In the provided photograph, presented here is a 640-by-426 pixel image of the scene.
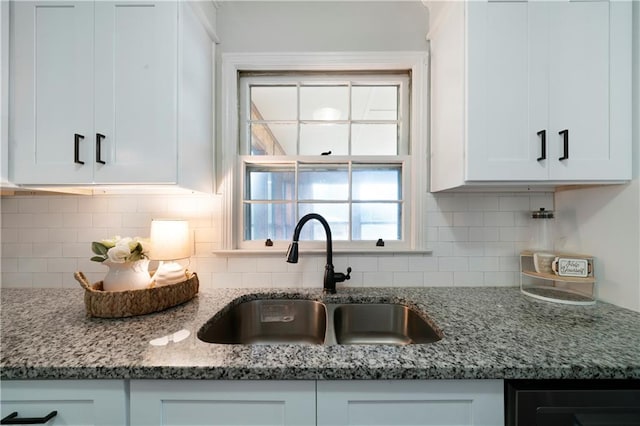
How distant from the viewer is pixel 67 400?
2.36ft

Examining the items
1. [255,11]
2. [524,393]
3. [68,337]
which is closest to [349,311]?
[524,393]

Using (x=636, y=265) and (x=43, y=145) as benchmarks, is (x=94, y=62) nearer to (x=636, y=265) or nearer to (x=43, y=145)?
(x=43, y=145)

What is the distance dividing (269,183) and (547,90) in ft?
4.64

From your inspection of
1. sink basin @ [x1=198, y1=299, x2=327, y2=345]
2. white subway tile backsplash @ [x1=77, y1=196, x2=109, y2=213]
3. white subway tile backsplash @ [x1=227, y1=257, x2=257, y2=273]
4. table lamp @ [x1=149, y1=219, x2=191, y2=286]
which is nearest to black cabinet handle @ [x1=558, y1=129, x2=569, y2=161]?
sink basin @ [x1=198, y1=299, x2=327, y2=345]

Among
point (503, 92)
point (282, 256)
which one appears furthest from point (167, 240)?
point (503, 92)

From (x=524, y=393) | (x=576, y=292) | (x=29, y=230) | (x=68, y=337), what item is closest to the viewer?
(x=524, y=393)

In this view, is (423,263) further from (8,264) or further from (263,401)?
(8,264)

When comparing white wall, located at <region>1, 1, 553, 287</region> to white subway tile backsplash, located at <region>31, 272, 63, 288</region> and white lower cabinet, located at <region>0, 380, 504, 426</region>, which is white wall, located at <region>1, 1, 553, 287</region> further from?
white lower cabinet, located at <region>0, 380, 504, 426</region>

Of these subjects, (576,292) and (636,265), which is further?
(576,292)

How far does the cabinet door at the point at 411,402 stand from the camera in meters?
0.71

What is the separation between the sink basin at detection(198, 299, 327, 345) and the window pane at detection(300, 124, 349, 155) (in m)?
0.92

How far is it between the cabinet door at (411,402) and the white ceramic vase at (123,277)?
3.09 feet

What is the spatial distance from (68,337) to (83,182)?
62 centimetres

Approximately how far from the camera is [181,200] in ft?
4.63
